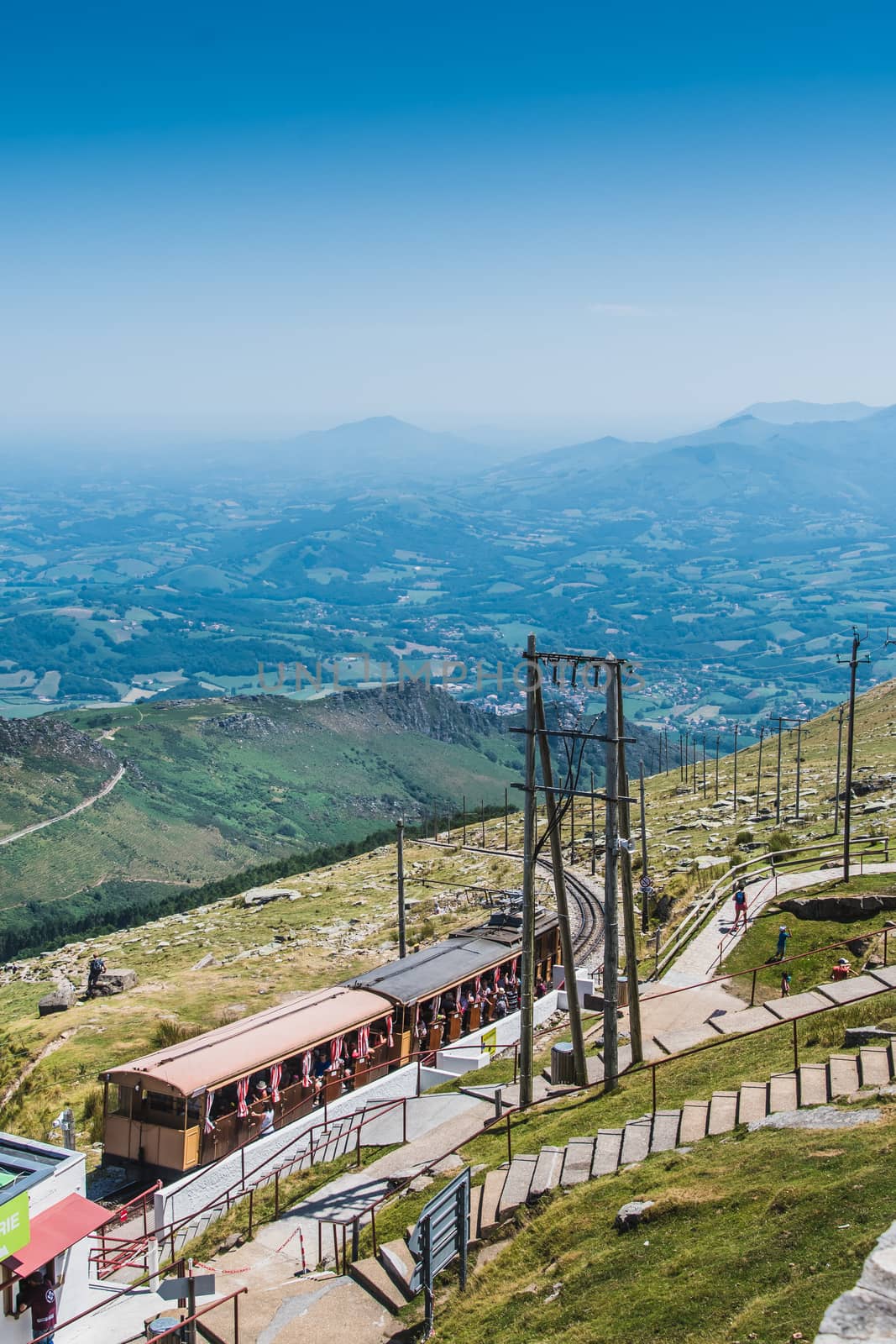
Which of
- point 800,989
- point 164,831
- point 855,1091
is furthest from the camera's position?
point 164,831

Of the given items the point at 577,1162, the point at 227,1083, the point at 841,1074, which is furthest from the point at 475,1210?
the point at 227,1083

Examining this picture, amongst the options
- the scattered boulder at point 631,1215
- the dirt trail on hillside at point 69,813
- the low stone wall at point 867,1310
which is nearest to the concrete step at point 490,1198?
the scattered boulder at point 631,1215

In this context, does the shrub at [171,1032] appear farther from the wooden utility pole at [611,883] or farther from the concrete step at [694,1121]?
the concrete step at [694,1121]

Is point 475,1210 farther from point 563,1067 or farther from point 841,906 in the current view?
point 841,906

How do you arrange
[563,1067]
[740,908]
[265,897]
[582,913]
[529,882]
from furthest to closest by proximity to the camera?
[265,897] < [582,913] < [740,908] < [563,1067] < [529,882]

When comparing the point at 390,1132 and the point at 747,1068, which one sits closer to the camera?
the point at 747,1068

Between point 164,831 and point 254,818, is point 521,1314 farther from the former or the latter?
point 254,818

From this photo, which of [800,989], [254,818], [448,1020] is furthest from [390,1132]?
[254,818]
